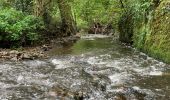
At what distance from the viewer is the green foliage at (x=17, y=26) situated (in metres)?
14.4

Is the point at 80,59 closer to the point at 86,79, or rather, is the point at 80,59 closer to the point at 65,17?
the point at 86,79

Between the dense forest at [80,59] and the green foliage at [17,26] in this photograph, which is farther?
the green foliage at [17,26]

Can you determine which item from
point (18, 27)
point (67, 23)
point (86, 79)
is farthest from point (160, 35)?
point (67, 23)

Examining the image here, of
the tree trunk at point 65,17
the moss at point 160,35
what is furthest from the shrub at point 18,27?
the moss at point 160,35

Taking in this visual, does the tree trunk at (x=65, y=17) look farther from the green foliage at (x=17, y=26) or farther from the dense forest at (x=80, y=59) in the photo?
the green foliage at (x=17, y=26)

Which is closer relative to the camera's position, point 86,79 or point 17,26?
point 86,79

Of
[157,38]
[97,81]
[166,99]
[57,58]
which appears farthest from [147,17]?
[166,99]

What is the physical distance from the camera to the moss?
1199 centimetres

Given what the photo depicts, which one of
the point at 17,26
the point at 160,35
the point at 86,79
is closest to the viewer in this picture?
the point at 86,79

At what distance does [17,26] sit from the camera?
1478 cm

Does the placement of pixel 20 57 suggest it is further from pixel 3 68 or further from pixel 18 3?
pixel 18 3

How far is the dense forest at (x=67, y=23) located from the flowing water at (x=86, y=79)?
1.23 metres

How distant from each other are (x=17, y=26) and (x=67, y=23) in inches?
310

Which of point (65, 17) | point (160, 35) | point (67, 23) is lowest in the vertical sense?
point (160, 35)
